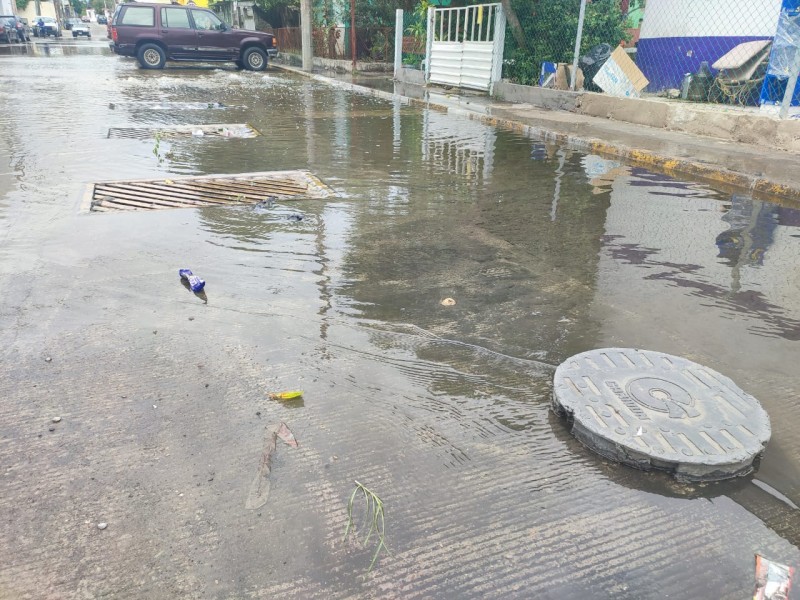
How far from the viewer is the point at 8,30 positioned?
3294cm

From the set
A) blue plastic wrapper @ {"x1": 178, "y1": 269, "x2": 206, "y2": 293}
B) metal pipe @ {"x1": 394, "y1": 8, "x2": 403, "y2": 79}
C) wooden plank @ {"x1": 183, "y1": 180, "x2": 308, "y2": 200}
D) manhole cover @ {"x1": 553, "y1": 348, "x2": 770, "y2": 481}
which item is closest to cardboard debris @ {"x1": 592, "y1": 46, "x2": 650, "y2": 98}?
wooden plank @ {"x1": 183, "y1": 180, "x2": 308, "y2": 200}

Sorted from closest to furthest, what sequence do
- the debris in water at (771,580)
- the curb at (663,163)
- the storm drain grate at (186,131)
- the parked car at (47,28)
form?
the debris in water at (771,580) < the curb at (663,163) < the storm drain grate at (186,131) < the parked car at (47,28)

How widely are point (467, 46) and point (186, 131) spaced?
8.71m

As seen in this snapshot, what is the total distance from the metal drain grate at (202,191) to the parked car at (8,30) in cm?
3454

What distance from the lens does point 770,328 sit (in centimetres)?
341

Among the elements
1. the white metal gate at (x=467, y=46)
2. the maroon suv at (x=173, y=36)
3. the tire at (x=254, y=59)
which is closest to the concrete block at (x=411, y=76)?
the white metal gate at (x=467, y=46)

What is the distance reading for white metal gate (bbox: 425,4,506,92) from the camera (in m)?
14.1

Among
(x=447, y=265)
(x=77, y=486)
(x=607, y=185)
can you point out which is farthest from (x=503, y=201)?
(x=77, y=486)

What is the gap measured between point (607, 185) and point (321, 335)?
4.46m

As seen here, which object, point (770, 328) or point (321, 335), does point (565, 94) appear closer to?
point (770, 328)

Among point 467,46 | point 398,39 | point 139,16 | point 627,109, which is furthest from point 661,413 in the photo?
point 139,16

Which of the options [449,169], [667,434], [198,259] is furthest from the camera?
[449,169]

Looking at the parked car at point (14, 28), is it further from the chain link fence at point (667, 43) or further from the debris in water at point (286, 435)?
the debris in water at point (286, 435)

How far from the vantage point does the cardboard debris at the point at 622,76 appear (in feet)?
34.7
